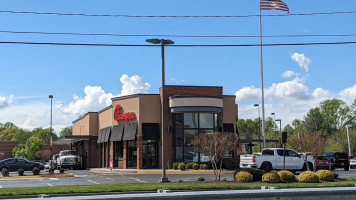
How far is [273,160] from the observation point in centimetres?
3198

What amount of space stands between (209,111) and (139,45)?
16012 millimetres

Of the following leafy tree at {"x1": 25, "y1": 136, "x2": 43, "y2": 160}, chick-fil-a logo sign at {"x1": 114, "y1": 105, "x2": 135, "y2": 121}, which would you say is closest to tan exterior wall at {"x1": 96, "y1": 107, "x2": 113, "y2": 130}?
chick-fil-a logo sign at {"x1": 114, "y1": 105, "x2": 135, "y2": 121}

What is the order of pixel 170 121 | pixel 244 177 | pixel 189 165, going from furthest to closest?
1. pixel 170 121
2. pixel 189 165
3. pixel 244 177

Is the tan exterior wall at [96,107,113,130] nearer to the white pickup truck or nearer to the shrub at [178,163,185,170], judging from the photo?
the shrub at [178,163,185,170]

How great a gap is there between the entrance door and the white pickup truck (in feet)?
36.9

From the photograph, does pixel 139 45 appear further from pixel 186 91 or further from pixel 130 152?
pixel 130 152

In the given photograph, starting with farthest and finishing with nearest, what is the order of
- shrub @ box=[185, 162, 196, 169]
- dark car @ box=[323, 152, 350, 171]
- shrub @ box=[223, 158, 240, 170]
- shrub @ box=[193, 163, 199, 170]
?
1. dark car @ box=[323, 152, 350, 171]
2. shrub @ box=[185, 162, 196, 169]
3. shrub @ box=[193, 163, 199, 170]
4. shrub @ box=[223, 158, 240, 170]

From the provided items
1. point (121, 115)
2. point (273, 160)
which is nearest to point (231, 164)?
point (273, 160)

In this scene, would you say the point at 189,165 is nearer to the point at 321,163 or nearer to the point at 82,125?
the point at 321,163

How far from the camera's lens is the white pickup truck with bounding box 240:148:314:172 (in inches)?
1237

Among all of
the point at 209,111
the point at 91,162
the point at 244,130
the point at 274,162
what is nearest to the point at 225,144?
the point at 274,162

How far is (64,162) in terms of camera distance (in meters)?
48.9

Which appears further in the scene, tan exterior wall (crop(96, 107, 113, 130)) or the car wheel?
tan exterior wall (crop(96, 107, 113, 130))

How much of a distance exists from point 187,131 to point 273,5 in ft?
43.1
